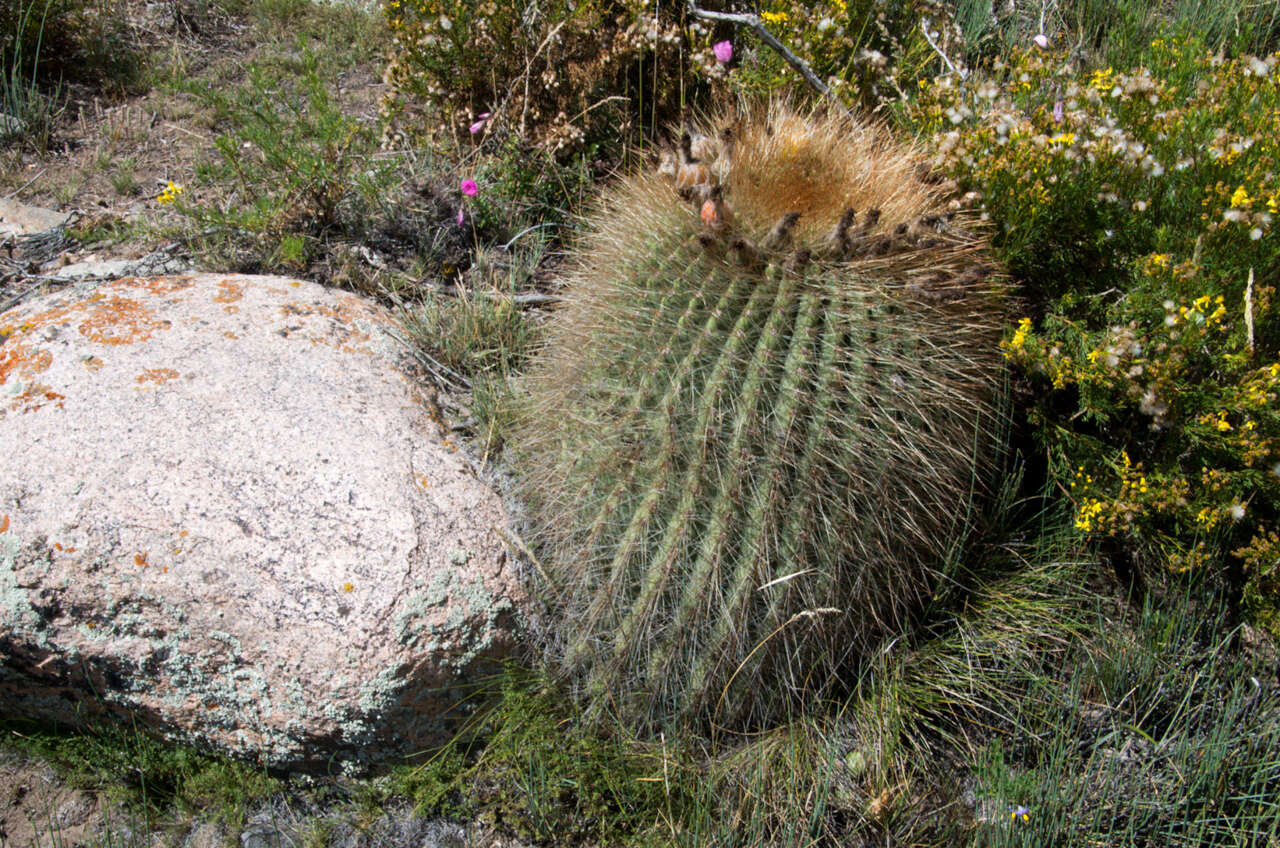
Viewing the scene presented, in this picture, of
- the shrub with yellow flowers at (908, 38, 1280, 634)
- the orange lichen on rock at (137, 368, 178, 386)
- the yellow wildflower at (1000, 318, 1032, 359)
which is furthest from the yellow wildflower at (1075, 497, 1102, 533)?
the orange lichen on rock at (137, 368, 178, 386)

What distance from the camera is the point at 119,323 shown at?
9.26 ft

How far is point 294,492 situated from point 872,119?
294cm

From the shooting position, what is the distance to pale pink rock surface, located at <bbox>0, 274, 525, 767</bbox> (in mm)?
2346

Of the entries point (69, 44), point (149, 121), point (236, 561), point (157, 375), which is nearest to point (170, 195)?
point (149, 121)

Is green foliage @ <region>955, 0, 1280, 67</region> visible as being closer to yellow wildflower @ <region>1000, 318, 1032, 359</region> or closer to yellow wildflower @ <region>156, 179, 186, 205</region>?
yellow wildflower @ <region>1000, 318, 1032, 359</region>

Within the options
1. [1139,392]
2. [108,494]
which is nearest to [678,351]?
[1139,392]

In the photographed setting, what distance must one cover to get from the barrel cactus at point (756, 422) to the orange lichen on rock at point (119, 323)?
4.48 ft

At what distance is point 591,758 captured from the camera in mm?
2467

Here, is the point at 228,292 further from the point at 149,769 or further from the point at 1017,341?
the point at 1017,341

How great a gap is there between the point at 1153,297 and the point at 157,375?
121 inches

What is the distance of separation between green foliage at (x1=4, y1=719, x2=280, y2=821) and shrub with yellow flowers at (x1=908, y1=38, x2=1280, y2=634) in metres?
2.64

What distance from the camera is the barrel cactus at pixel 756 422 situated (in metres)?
2.21

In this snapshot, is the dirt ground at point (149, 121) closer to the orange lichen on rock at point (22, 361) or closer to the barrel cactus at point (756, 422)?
the orange lichen on rock at point (22, 361)

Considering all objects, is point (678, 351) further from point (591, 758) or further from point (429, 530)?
point (591, 758)
